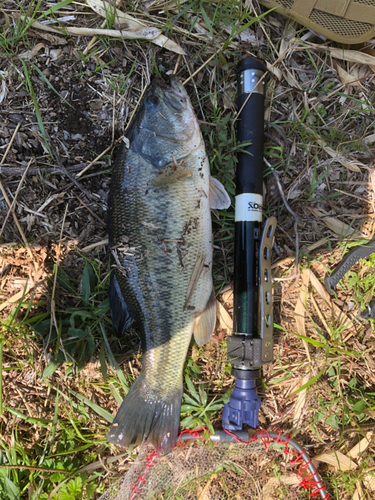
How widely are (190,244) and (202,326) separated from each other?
639 mm

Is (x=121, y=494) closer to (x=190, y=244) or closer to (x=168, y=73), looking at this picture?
(x=190, y=244)

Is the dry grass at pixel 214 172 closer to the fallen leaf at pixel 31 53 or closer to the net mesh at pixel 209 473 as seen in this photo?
the fallen leaf at pixel 31 53

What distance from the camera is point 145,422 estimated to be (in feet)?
8.01

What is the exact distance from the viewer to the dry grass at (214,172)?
8.84 feet

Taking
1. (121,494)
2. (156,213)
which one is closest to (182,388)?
(121,494)

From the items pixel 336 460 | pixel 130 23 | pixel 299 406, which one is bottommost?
pixel 336 460

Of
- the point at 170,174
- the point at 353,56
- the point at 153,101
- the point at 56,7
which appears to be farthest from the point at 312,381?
the point at 56,7

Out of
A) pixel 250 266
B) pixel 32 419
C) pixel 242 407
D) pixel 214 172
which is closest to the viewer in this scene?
pixel 242 407

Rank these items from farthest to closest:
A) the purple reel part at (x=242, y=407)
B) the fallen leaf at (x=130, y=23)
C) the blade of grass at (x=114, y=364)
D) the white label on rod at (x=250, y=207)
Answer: the fallen leaf at (x=130, y=23)
the blade of grass at (x=114, y=364)
the white label on rod at (x=250, y=207)
the purple reel part at (x=242, y=407)

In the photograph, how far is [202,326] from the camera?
2564mm

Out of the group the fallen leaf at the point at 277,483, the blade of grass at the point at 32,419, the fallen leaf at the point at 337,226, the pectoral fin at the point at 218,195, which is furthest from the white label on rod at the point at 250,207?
the blade of grass at the point at 32,419

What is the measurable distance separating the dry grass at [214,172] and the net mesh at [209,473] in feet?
0.37

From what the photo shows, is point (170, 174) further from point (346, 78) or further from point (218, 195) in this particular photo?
point (346, 78)

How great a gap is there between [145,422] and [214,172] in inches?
77.3
